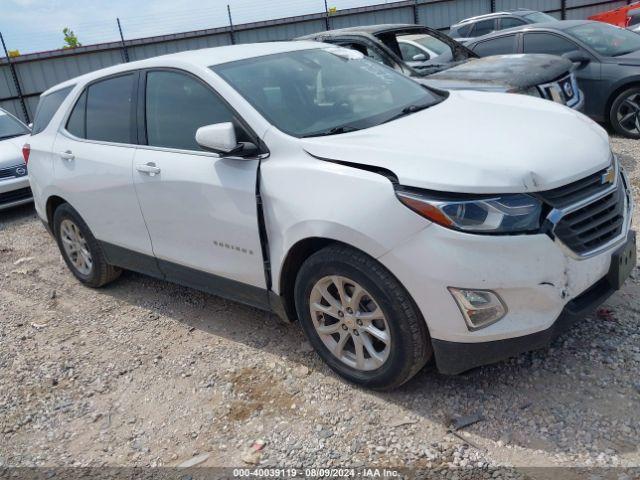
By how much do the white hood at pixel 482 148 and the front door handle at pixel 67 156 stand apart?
2360mm

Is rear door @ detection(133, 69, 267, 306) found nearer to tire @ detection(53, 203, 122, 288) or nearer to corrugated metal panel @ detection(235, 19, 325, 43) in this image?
tire @ detection(53, 203, 122, 288)

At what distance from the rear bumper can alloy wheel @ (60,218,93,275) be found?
10.9 ft

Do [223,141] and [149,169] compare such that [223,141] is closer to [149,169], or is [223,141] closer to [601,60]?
[149,169]

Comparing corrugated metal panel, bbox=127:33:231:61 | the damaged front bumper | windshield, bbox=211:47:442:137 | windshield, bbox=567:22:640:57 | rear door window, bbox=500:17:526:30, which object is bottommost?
the damaged front bumper

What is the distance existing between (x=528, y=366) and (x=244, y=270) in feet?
5.48

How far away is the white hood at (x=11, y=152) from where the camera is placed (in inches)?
328

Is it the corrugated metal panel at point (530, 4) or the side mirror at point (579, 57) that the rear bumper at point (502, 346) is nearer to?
the side mirror at point (579, 57)

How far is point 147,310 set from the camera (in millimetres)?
4688

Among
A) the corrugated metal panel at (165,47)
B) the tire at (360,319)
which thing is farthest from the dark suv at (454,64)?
the corrugated metal panel at (165,47)

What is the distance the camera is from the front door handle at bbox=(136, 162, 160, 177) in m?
3.81

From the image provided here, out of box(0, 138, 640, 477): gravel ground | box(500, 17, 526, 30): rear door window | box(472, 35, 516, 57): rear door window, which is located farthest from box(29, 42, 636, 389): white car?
box(500, 17, 526, 30): rear door window

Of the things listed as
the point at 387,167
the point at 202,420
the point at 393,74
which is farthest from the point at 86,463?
the point at 393,74

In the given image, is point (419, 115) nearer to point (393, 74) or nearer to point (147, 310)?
point (393, 74)

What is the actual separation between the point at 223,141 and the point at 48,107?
2.82 m
